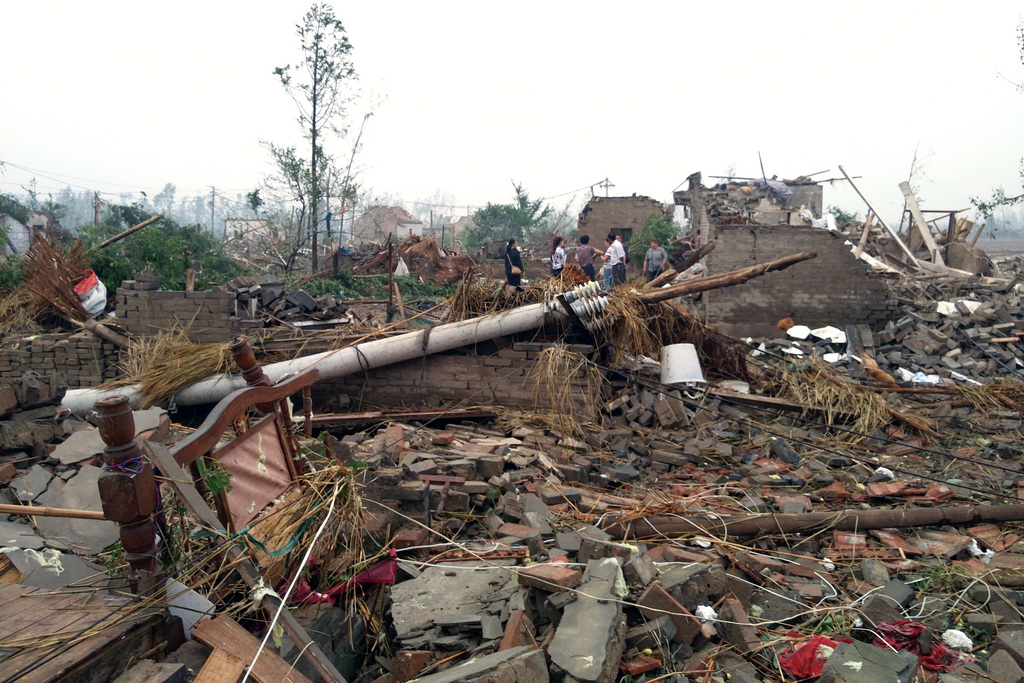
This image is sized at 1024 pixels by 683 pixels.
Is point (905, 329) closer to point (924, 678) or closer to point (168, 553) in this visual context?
point (924, 678)

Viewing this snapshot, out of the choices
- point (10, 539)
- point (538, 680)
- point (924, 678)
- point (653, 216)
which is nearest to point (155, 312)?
point (10, 539)

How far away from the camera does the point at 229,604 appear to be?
277 cm

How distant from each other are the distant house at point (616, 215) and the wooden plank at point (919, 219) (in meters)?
6.82

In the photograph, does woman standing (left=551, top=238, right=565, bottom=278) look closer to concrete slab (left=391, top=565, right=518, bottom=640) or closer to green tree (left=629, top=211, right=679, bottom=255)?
concrete slab (left=391, top=565, right=518, bottom=640)

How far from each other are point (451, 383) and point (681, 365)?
10.0ft

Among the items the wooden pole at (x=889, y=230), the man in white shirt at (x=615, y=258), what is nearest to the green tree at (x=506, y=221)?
the wooden pole at (x=889, y=230)

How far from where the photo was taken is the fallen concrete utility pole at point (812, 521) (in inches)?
183

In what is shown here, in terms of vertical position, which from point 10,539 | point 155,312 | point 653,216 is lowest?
point 10,539

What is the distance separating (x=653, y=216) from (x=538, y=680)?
18855mm

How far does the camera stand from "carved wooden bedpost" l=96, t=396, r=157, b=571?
239cm

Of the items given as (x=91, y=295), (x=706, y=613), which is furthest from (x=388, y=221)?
(x=706, y=613)

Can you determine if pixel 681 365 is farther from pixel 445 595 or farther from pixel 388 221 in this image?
pixel 388 221

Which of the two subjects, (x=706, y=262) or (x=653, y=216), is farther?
(x=653, y=216)

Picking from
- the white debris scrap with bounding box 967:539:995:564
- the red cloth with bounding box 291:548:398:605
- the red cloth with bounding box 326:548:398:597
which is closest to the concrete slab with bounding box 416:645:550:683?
the red cloth with bounding box 291:548:398:605
